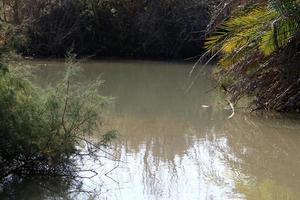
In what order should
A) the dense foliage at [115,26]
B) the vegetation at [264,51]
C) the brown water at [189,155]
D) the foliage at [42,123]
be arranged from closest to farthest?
the foliage at [42,123] → the brown water at [189,155] → the vegetation at [264,51] → the dense foliage at [115,26]

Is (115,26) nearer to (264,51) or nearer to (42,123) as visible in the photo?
(264,51)

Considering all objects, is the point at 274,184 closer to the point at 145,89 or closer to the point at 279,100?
the point at 279,100

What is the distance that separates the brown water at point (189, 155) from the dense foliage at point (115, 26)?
8.31 meters

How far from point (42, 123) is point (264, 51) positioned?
4315 mm

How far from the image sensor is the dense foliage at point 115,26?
21.5m

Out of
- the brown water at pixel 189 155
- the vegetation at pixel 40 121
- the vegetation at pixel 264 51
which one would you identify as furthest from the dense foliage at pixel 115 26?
the vegetation at pixel 40 121

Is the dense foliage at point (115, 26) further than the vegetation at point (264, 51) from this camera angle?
Yes

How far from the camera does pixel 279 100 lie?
1014 cm

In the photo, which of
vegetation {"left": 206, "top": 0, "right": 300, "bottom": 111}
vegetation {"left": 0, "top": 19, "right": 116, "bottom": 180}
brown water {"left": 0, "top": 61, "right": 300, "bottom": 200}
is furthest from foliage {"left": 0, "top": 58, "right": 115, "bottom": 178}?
vegetation {"left": 206, "top": 0, "right": 300, "bottom": 111}

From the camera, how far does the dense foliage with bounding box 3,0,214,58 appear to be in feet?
70.6

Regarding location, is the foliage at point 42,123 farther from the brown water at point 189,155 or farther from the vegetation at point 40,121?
the brown water at point 189,155

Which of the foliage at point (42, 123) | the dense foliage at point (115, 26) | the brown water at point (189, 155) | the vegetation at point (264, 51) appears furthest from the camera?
the dense foliage at point (115, 26)

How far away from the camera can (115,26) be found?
73.4 ft

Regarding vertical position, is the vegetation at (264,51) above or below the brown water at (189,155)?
above
